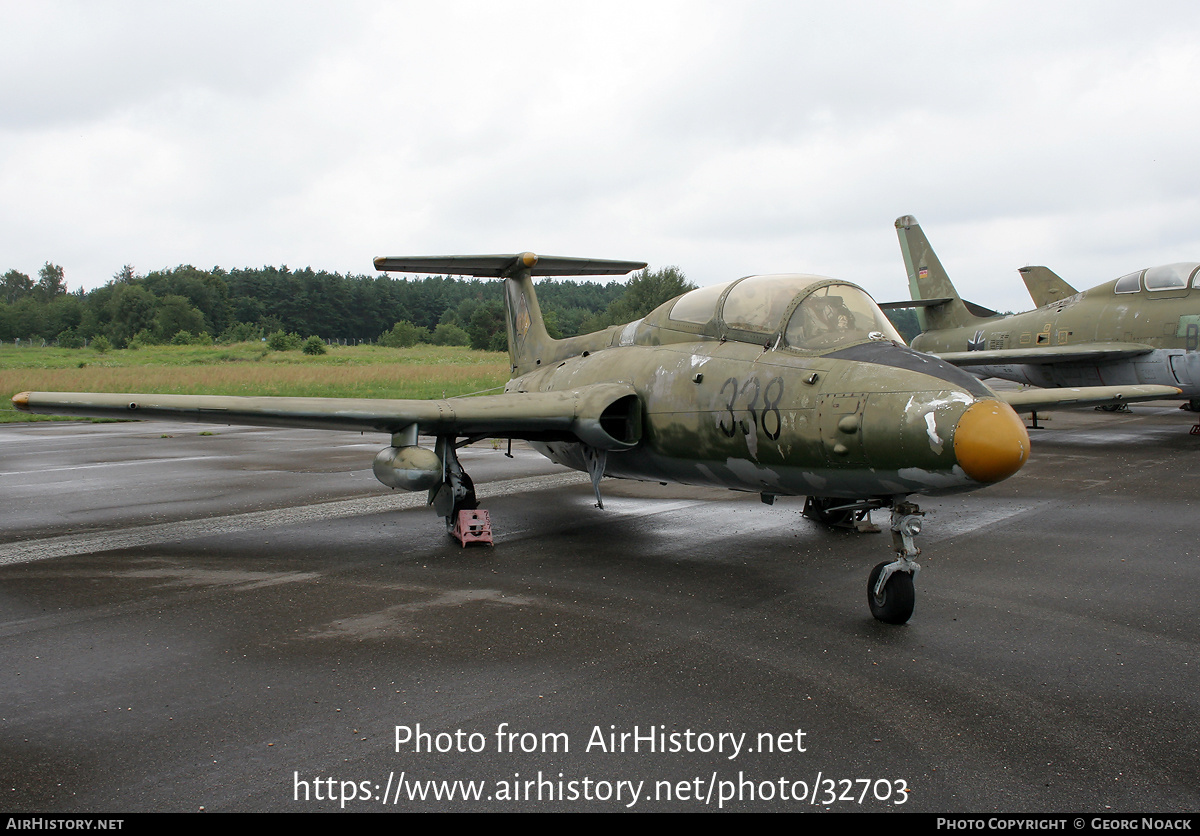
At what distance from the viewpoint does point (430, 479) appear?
762 cm

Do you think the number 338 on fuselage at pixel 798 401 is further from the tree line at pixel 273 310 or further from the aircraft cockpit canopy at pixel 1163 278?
the tree line at pixel 273 310

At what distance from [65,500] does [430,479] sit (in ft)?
22.3

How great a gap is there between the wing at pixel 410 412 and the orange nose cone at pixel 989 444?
11.5 feet

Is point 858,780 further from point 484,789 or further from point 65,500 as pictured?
point 65,500

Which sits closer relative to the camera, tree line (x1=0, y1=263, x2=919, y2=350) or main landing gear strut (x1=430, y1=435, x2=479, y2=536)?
main landing gear strut (x1=430, y1=435, x2=479, y2=536)

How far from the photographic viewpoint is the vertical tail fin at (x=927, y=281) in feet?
77.6

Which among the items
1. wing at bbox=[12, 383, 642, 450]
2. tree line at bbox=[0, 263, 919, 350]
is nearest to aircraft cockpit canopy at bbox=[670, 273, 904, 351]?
wing at bbox=[12, 383, 642, 450]

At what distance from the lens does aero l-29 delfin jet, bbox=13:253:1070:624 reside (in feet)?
17.1

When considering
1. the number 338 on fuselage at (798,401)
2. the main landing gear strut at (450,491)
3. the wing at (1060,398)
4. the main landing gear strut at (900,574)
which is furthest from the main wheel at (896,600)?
the main landing gear strut at (450,491)

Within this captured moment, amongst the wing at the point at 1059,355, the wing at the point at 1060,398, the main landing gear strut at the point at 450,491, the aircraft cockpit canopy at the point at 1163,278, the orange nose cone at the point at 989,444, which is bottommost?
the main landing gear strut at the point at 450,491

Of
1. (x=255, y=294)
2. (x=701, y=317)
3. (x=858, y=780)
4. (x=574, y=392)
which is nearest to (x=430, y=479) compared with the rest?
(x=574, y=392)

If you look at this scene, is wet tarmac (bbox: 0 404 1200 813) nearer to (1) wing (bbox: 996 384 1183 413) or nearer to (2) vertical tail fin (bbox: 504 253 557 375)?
(1) wing (bbox: 996 384 1183 413)

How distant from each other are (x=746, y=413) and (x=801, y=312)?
105 cm

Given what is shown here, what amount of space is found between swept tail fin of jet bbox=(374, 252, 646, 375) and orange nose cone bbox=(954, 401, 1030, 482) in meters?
6.34
